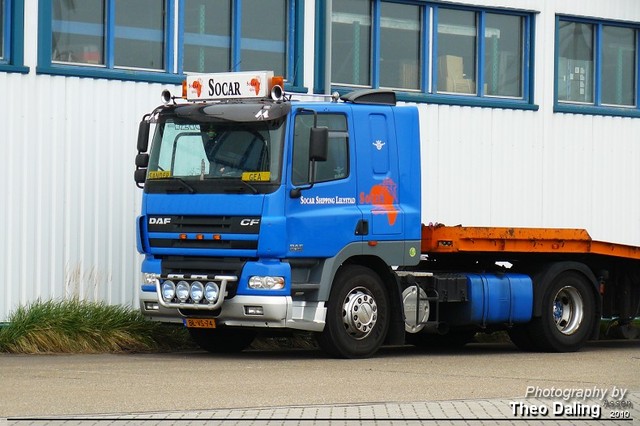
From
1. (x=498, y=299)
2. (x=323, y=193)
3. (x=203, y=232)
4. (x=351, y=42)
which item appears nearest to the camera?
(x=203, y=232)

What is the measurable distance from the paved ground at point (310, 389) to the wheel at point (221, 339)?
247 millimetres

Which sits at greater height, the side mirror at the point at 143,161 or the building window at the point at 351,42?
the building window at the point at 351,42

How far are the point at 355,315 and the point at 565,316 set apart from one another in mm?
3564

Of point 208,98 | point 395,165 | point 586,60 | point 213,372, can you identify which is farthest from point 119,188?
point 586,60

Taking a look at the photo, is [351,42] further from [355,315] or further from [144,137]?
[355,315]

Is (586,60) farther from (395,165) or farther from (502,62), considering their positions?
(395,165)

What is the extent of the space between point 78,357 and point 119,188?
3.27 m

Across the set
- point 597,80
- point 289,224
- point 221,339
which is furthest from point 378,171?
point 597,80

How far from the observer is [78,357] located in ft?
53.0

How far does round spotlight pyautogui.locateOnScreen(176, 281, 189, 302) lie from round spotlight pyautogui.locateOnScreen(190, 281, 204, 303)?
92 millimetres

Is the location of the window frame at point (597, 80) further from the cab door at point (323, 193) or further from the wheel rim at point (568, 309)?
the cab door at point (323, 193)

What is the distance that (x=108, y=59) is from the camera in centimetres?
1884

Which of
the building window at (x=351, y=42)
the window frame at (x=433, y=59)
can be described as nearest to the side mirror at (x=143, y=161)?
the window frame at (x=433, y=59)

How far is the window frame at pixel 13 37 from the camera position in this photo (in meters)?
18.0
